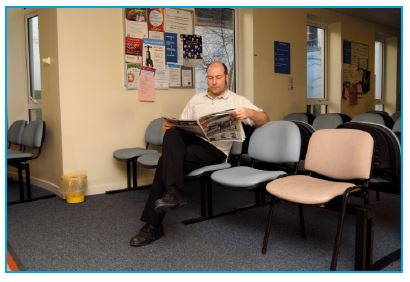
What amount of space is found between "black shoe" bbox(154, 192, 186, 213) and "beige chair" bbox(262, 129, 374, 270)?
570mm

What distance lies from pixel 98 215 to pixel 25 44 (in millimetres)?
2548

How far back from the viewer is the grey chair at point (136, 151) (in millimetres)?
3592

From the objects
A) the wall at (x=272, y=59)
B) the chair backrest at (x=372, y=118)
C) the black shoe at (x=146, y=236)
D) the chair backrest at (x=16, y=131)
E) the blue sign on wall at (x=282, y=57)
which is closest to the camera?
the black shoe at (x=146, y=236)

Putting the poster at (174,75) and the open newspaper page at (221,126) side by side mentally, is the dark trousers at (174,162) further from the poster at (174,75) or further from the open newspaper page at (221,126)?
the poster at (174,75)

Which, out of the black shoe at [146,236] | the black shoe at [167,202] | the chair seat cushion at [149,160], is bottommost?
the black shoe at [146,236]

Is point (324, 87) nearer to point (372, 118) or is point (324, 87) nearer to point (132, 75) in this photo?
point (372, 118)

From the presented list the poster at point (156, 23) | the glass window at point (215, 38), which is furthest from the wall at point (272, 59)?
the poster at point (156, 23)

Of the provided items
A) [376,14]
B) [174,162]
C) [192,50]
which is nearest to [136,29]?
[192,50]

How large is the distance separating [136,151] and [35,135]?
1028mm

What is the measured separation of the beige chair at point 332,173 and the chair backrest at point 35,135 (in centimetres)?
254

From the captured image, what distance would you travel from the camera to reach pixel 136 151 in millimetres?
3652

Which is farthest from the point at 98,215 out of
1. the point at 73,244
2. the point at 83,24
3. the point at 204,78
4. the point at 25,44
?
the point at 25,44

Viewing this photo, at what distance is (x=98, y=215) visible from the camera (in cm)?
299
